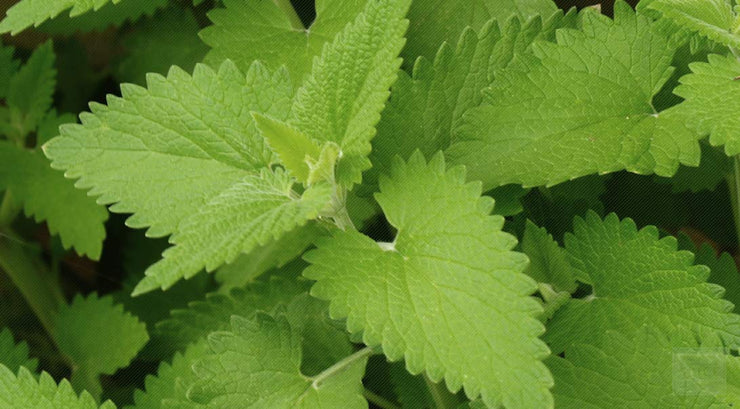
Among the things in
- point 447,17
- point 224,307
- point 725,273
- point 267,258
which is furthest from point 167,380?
point 725,273

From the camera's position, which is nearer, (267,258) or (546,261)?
(546,261)

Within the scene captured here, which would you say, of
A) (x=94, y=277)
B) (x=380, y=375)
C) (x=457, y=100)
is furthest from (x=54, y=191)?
(x=457, y=100)

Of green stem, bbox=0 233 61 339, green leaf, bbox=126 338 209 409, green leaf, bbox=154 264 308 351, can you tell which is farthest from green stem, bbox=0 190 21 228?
green leaf, bbox=126 338 209 409

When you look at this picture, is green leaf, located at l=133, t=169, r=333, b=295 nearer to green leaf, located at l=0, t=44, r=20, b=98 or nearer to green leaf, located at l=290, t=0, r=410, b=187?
green leaf, located at l=290, t=0, r=410, b=187

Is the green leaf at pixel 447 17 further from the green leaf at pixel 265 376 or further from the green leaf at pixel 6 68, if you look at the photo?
the green leaf at pixel 6 68

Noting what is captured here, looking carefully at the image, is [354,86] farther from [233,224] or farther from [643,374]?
[643,374]

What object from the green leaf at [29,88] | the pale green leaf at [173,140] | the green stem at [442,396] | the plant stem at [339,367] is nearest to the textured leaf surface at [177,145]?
the pale green leaf at [173,140]
